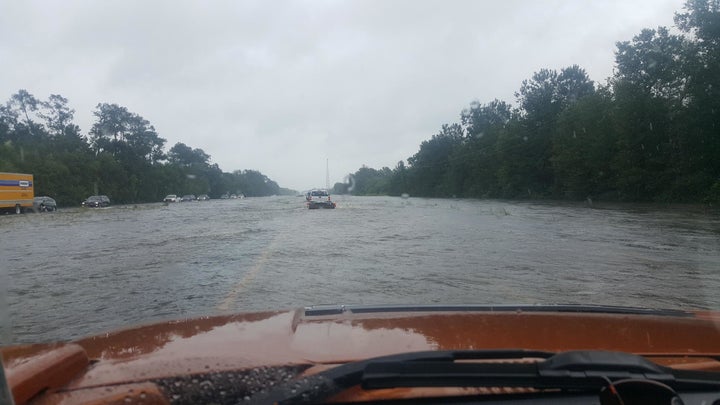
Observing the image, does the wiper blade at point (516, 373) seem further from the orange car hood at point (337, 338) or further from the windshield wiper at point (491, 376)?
the orange car hood at point (337, 338)

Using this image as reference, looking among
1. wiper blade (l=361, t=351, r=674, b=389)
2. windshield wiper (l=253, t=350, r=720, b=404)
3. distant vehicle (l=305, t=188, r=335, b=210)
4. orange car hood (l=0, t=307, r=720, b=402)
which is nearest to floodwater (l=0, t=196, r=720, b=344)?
orange car hood (l=0, t=307, r=720, b=402)

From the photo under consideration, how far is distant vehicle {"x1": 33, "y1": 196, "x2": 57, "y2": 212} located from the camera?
4016 centimetres

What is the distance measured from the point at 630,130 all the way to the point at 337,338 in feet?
175

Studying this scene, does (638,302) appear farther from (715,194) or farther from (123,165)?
(123,165)

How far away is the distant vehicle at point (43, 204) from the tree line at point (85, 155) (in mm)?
1378

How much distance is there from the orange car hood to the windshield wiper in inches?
13.9

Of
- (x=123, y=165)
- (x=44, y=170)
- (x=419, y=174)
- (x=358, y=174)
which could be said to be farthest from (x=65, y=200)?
(x=358, y=174)

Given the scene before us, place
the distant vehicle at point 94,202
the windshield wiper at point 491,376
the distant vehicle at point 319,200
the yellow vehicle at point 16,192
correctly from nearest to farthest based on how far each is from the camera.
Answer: the windshield wiper at point 491,376
the yellow vehicle at point 16,192
the distant vehicle at point 319,200
the distant vehicle at point 94,202

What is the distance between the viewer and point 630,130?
49.8 metres

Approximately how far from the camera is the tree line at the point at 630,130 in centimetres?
4209

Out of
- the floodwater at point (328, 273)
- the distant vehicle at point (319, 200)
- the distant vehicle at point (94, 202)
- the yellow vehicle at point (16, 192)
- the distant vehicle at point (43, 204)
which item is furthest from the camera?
the distant vehicle at point (94, 202)

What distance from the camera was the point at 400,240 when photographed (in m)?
16.2

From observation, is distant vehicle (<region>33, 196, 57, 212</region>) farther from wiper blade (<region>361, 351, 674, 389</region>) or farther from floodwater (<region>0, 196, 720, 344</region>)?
wiper blade (<region>361, 351, 674, 389</region>)

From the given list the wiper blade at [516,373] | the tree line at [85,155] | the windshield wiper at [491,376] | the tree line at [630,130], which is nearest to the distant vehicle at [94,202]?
the tree line at [85,155]
